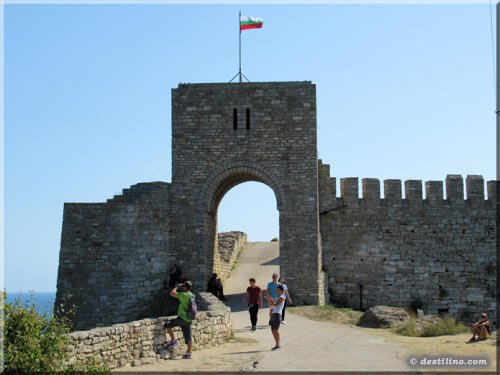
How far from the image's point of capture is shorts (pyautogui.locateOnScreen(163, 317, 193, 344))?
41.2 ft

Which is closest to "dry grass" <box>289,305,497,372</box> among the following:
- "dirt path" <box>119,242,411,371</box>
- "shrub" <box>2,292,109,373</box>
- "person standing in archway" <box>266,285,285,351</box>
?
"dirt path" <box>119,242,411,371</box>

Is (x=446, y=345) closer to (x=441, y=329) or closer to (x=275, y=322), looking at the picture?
(x=441, y=329)

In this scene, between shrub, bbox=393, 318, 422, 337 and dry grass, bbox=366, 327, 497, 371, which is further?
shrub, bbox=393, 318, 422, 337

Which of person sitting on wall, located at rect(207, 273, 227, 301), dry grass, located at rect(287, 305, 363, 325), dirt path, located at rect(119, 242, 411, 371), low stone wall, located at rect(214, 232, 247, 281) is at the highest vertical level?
low stone wall, located at rect(214, 232, 247, 281)

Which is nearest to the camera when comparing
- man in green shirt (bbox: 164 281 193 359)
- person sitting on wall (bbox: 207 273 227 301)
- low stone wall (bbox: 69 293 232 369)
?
low stone wall (bbox: 69 293 232 369)

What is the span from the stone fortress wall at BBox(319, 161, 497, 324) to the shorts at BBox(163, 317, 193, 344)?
9.79 m

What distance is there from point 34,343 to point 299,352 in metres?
5.06

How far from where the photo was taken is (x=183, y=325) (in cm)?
1256

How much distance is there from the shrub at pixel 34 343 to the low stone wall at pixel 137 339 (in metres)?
0.28

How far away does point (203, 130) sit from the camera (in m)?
21.3

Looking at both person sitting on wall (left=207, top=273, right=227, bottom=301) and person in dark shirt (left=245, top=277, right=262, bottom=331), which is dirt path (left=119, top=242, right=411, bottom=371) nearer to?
person in dark shirt (left=245, top=277, right=262, bottom=331)

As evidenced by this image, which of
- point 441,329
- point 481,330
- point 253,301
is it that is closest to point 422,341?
point 481,330

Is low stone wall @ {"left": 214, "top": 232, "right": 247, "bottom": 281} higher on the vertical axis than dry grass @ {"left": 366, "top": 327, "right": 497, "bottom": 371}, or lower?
higher

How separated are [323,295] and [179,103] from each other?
762 centimetres
